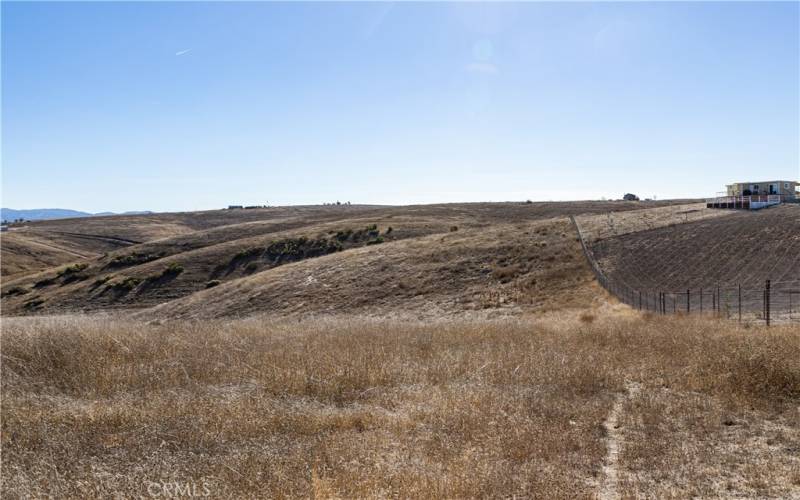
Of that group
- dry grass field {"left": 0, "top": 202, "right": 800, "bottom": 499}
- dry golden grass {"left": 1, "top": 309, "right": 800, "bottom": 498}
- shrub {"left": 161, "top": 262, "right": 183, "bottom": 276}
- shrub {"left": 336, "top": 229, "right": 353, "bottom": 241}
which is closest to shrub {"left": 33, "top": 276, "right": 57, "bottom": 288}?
shrub {"left": 161, "top": 262, "right": 183, "bottom": 276}

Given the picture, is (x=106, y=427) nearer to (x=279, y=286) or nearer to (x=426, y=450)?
(x=426, y=450)

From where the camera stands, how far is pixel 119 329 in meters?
15.7

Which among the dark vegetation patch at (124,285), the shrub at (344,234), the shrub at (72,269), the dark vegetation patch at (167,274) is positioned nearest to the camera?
the dark vegetation patch at (124,285)

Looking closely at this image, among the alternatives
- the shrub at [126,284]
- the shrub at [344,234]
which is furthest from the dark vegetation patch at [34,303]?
the shrub at [344,234]

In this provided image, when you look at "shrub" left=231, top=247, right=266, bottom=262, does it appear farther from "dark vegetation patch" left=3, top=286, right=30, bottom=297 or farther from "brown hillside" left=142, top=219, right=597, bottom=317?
"dark vegetation patch" left=3, top=286, right=30, bottom=297

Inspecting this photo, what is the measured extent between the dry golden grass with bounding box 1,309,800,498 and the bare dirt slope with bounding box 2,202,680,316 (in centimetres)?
2041

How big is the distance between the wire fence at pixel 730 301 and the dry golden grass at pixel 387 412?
5879 millimetres

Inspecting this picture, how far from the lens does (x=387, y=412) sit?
9.22 m

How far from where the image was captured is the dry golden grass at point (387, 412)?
655 centimetres

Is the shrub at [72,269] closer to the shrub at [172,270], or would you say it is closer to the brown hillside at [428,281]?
the shrub at [172,270]

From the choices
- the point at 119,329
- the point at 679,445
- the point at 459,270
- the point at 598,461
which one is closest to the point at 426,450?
the point at 598,461

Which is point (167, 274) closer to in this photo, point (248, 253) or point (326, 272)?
point (248, 253)

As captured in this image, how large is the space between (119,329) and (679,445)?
13921 millimetres

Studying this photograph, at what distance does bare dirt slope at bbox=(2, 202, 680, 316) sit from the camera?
3862 centimetres
